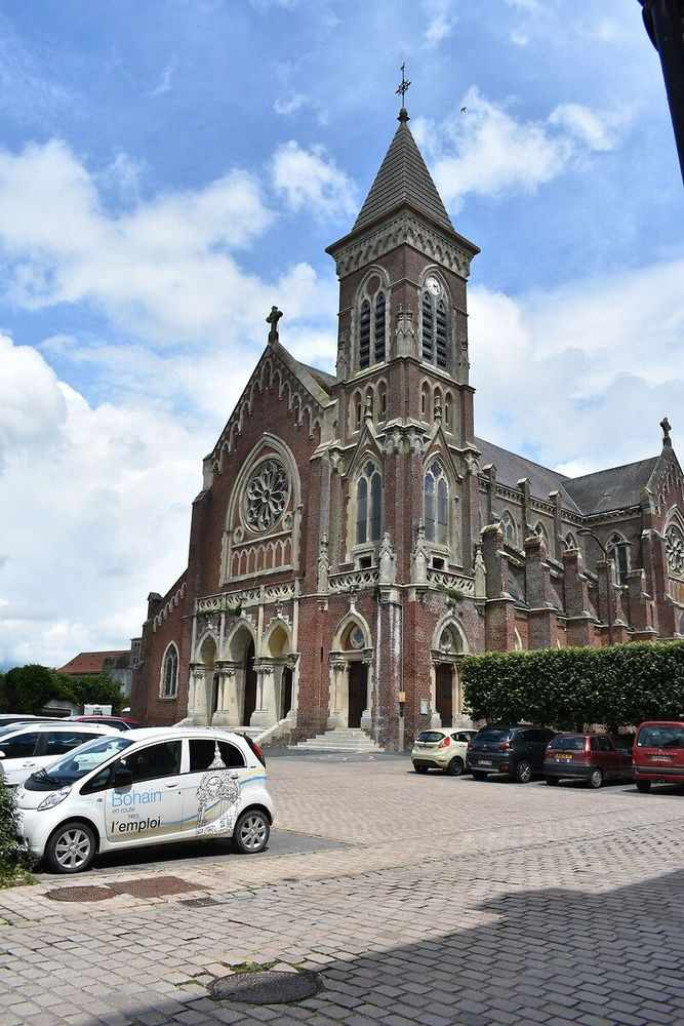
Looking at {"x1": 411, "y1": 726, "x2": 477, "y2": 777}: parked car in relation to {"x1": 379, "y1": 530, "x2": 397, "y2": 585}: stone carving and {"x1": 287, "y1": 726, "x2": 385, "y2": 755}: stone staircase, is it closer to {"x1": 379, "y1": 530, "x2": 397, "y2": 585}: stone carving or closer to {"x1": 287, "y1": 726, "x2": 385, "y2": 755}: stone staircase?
{"x1": 287, "y1": 726, "x2": 385, "y2": 755}: stone staircase

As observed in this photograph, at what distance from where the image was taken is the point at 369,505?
35500mm

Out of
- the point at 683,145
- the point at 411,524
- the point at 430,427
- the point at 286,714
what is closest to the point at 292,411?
the point at 430,427

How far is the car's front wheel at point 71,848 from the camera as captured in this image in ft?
29.3

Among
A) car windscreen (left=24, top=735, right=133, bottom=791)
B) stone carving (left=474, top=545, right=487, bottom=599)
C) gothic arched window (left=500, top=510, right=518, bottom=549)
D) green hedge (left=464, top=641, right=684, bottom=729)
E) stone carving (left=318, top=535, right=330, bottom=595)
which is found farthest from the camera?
gothic arched window (left=500, top=510, right=518, bottom=549)

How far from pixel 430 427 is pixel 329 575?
8.04 metres

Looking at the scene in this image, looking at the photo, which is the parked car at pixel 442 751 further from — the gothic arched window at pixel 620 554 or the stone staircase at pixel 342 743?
the gothic arched window at pixel 620 554

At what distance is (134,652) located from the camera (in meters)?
59.9

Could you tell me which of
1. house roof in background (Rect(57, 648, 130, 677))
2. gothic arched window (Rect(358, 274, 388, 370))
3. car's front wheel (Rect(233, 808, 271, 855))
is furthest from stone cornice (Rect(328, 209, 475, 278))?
house roof in background (Rect(57, 648, 130, 677))

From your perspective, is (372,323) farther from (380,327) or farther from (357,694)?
(357,694)

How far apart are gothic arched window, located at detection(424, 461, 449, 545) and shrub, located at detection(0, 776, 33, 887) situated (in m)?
27.0

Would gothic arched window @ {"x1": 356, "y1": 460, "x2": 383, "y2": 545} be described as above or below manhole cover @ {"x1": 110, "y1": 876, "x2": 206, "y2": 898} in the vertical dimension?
above

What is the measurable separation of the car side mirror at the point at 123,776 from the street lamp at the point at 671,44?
874 cm

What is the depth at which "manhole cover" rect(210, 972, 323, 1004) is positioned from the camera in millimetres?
5055

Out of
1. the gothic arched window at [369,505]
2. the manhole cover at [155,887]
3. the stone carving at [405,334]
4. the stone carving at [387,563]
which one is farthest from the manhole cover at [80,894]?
the stone carving at [405,334]
